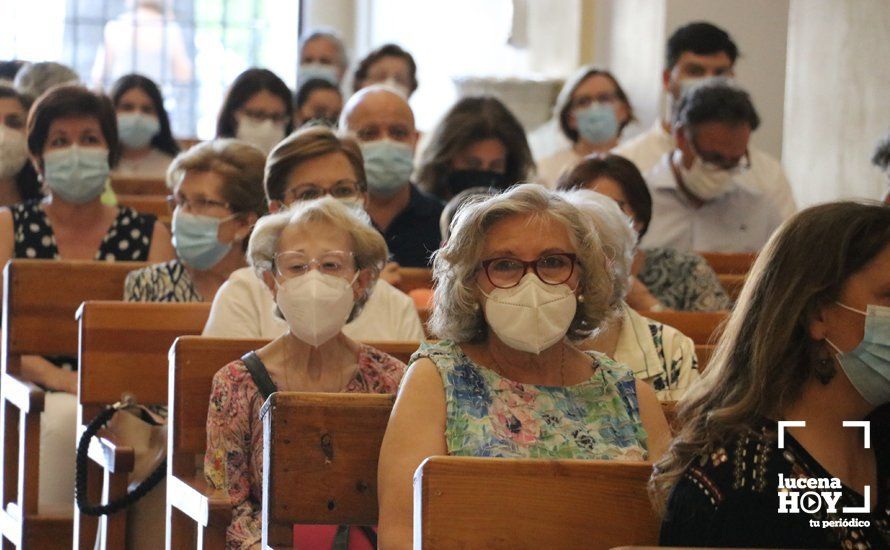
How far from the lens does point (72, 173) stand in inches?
224

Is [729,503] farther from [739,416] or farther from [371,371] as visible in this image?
[371,371]

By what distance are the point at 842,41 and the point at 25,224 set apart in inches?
132

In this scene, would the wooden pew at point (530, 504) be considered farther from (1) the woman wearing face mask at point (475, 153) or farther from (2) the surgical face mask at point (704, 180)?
(2) the surgical face mask at point (704, 180)

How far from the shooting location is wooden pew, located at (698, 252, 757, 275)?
5914 mm

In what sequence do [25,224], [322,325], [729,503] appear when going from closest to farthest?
[729,503] < [322,325] < [25,224]

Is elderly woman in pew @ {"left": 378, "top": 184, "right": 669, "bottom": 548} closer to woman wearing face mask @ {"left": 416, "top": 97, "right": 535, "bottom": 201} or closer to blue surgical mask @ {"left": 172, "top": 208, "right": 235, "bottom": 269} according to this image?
blue surgical mask @ {"left": 172, "top": 208, "right": 235, "bottom": 269}

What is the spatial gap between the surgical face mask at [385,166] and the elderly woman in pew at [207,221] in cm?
74

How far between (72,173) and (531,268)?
2.91 metres

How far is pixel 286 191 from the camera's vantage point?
462 cm

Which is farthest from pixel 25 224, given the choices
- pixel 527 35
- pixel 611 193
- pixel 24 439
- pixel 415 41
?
pixel 415 41

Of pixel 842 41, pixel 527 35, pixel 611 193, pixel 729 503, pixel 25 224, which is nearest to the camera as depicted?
pixel 729 503

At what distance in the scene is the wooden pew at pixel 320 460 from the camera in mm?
3240

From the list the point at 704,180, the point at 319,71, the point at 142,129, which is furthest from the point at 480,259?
the point at 319,71

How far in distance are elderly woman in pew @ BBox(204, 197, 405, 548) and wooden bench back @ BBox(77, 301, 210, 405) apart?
666mm
